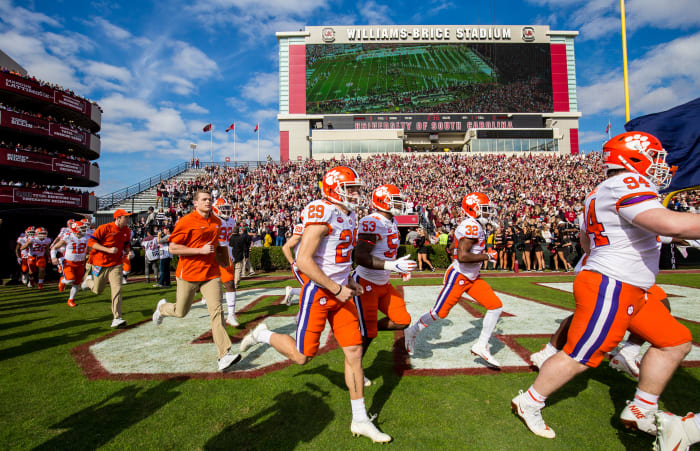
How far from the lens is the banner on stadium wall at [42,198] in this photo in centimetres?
2667

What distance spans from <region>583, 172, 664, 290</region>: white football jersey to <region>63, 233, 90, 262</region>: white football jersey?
11.0 m

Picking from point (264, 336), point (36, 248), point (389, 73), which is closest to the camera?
point (264, 336)

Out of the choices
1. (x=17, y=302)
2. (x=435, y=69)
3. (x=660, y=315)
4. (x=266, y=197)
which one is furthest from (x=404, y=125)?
(x=660, y=315)

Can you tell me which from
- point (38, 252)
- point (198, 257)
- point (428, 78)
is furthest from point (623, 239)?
point (428, 78)

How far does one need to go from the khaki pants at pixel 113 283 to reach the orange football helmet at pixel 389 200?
547cm

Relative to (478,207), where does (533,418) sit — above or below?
below

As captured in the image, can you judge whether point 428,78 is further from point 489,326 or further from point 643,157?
point 643,157

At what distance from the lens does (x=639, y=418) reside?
2.94 m

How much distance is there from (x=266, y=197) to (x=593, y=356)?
2926 cm

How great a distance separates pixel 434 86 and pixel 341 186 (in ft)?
186

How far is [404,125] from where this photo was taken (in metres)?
51.2

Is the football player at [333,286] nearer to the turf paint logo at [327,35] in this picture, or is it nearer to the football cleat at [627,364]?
the football cleat at [627,364]

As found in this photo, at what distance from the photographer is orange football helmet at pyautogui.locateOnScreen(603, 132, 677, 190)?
112 inches

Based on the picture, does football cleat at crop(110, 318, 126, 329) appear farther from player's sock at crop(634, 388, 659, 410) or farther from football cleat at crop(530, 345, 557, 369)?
player's sock at crop(634, 388, 659, 410)
